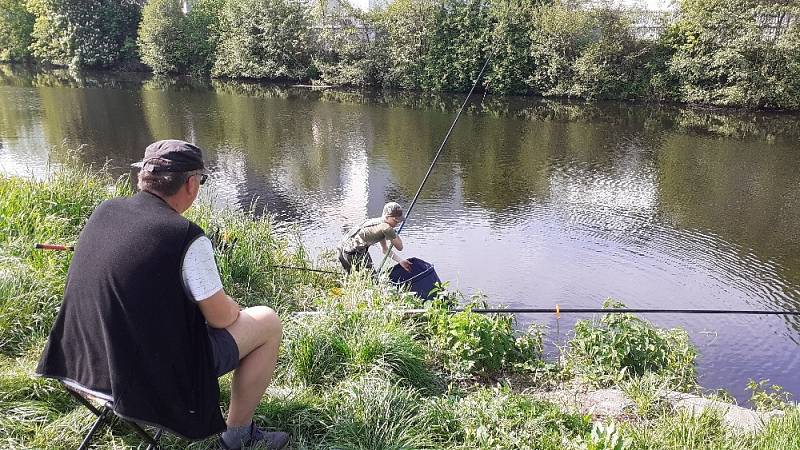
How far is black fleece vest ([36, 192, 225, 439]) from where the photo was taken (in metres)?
1.94

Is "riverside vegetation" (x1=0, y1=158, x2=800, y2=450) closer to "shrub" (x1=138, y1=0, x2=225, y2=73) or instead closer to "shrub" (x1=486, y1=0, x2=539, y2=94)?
"shrub" (x1=486, y1=0, x2=539, y2=94)

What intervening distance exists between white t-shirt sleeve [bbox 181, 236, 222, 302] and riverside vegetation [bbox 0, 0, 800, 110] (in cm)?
1719

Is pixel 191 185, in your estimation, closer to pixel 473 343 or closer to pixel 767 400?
pixel 473 343

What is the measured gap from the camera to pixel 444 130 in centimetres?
1702

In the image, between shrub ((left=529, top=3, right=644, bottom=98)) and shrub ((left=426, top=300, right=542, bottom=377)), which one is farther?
shrub ((left=529, top=3, right=644, bottom=98))

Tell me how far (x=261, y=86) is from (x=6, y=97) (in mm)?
10273

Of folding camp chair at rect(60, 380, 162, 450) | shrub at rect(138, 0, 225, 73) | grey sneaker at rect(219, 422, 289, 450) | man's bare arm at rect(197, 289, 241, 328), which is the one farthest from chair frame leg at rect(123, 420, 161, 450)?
shrub at rect(138, 0, 225, 73)

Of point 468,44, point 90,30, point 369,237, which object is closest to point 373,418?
point 369,237

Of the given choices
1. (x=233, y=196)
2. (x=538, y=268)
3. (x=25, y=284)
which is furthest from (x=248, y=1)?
(x=25, y=284)

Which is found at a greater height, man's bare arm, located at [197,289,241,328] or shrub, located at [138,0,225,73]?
shrub, located at [138,0,225,73]

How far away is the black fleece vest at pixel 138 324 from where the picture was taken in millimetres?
1943

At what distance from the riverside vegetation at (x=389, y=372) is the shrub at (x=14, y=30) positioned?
128ft

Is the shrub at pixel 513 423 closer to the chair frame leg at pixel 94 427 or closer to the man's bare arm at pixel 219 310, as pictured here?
the man's bare arm at pixel 219 310

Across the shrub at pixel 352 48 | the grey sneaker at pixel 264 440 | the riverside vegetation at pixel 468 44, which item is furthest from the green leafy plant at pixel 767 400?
the shrub at pixel 352 48
